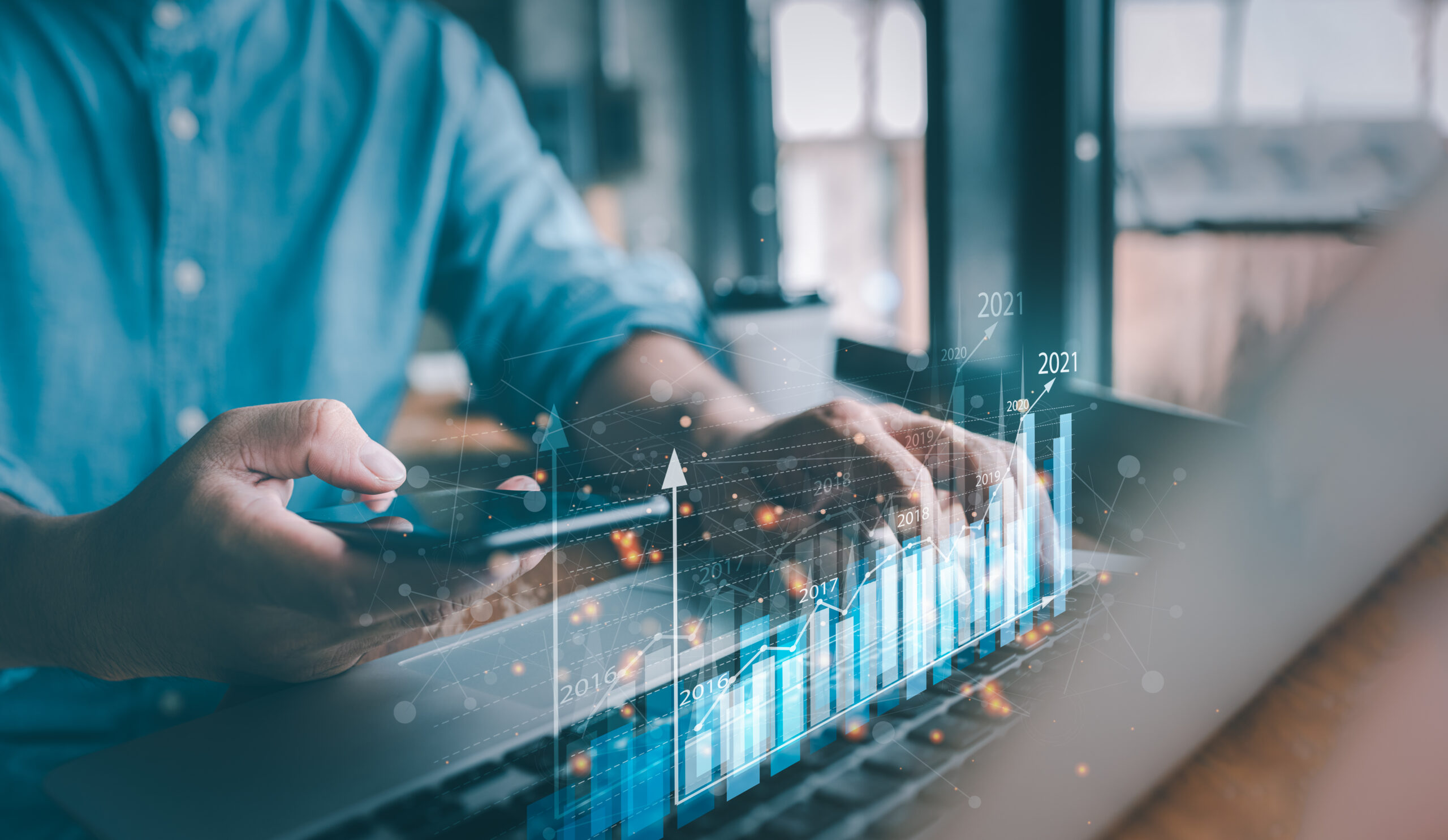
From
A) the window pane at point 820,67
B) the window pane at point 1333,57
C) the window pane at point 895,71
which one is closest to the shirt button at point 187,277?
the window pane at point 1333,57

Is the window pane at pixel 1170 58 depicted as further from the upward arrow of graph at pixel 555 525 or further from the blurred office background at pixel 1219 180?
the upward arrow of graph at pixel 555 525

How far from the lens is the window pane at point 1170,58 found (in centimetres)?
48

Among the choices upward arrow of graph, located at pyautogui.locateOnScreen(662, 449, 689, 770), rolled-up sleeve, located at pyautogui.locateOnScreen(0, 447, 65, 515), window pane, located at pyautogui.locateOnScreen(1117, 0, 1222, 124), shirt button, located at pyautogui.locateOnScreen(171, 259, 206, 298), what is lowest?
upward arrow of graph, located at pyautogui.locateOnScreen(662, 449, 689, 770)

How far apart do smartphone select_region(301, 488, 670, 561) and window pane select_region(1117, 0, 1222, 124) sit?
45cm

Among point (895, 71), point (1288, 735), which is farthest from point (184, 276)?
point (895, 71)

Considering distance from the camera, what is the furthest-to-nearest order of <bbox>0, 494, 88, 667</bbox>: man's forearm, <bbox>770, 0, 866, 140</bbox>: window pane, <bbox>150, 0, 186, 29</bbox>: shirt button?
<bbox>770, 0, 866, 140</bbox>: window pane
<bbox>150, 0, 186, 29</bbox>: shirt button
<bbox>0, 494, 88, 667</bbox>: man's forearm

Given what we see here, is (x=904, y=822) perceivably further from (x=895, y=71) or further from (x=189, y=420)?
(x=895, y=71)

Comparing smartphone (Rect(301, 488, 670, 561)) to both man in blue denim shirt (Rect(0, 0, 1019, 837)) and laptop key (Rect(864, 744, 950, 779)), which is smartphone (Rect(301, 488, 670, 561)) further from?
laptop key (Rect(864, 744, 950, 779))

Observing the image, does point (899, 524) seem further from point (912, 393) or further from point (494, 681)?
point (494, 681)

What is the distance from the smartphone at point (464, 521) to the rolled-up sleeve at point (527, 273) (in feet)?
0.22

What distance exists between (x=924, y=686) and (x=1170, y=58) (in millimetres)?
458

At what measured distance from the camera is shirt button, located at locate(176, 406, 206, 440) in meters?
0.21

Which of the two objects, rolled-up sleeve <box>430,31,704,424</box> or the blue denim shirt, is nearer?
the blue denim shirt

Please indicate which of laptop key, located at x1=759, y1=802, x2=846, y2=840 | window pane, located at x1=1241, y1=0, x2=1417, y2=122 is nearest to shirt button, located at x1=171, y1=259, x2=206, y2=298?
laptop key, located at x1=759, y1=802, x2=846, y2=840
